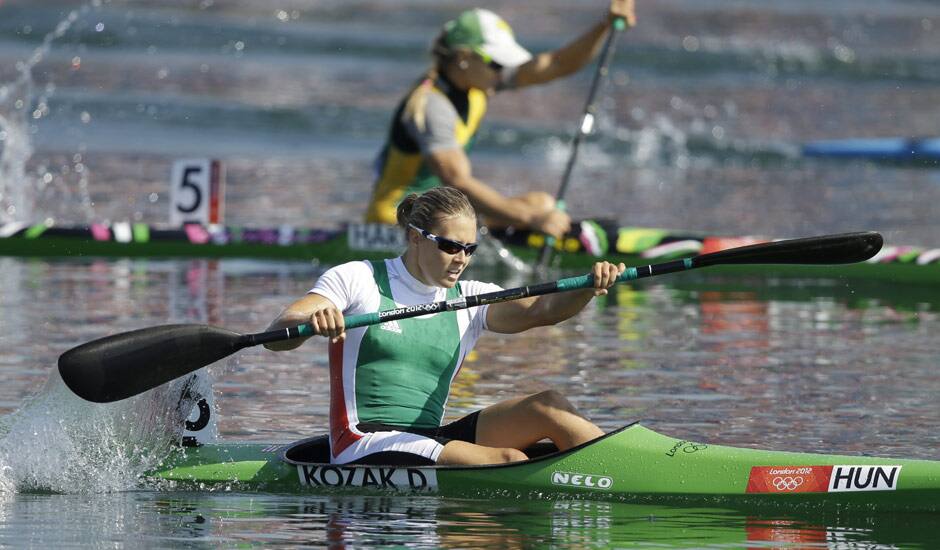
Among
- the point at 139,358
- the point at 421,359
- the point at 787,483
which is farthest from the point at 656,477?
the point at 139,358

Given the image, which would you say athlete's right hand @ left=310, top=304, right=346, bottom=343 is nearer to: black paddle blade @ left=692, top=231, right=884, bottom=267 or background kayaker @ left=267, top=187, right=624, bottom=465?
background kayaker @ left=267, top=187, right=624, bottom=465

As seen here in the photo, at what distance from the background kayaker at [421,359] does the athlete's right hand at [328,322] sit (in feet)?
0.39

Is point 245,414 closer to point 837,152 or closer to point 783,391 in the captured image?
point 783,391

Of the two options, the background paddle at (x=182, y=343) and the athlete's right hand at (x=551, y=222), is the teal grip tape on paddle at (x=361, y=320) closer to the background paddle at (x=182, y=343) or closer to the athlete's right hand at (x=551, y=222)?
the background paddle at (x=182, y=343)

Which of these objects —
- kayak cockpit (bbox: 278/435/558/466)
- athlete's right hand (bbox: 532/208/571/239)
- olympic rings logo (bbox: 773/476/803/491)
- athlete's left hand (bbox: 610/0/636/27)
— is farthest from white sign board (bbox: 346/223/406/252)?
olympic rings logo (bbox: 773/476/803/491)

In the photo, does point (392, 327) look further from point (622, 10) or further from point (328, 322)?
point (622, 10)

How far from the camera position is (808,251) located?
761 centimetres

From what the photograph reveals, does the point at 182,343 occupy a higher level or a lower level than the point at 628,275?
lower

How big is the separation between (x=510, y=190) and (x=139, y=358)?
1246cm

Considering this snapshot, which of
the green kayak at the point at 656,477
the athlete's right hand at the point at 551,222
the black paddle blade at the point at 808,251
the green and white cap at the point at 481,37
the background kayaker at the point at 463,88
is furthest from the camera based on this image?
the athlete's right hand at the point at 551,222

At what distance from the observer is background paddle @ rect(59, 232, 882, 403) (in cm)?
719

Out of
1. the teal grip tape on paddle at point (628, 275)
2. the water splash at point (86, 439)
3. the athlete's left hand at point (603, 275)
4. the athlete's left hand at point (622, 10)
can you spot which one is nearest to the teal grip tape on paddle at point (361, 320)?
the athlete's left hand at point (603, 275)

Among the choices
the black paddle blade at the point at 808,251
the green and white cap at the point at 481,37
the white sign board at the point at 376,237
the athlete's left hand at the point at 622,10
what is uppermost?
the athlete's left hand at the point at 622,10

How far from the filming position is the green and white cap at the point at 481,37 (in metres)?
12.0
